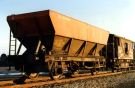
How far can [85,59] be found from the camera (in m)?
16.6

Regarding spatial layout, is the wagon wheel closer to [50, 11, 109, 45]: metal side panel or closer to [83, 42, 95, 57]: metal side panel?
[50, 11, 109, 45]: metal side panel

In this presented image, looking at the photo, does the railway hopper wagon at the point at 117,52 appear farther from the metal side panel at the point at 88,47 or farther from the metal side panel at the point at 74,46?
the metal side panel at the point at 74,46

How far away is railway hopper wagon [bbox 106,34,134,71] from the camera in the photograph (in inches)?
904

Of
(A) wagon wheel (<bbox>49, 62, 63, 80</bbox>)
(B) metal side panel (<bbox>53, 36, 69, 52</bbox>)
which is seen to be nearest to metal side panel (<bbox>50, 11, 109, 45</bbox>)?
(B) metal side panel (<bbox>53, 36, 69, 52</bbox>)

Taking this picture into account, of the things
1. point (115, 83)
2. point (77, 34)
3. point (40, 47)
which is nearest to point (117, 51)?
point (115, 83)

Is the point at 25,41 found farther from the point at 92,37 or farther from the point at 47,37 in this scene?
the point at 92,37

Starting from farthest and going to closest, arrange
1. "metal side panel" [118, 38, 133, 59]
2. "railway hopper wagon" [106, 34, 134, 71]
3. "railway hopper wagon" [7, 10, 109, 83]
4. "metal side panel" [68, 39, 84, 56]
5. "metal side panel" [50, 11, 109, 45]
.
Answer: "metal side panel" [118, 38, 133, 59] → "railway hopper wagon" [106, 34, 134, 71] → "metal side panel" [68, 39, 84, 56] → "metal side panel" [50, 11, 109, 45] → "railway hopper wagon" [7, 10, 109, 83]

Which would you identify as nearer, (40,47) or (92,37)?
(40,47)

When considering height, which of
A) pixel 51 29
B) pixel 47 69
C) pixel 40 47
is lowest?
pixel 47 69

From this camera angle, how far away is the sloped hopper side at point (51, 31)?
1288 centimetres

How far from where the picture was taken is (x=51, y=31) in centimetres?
1299

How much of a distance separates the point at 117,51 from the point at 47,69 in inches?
487

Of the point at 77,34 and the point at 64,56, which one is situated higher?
the point at 77,34

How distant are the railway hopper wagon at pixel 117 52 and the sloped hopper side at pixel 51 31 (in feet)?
24.5
